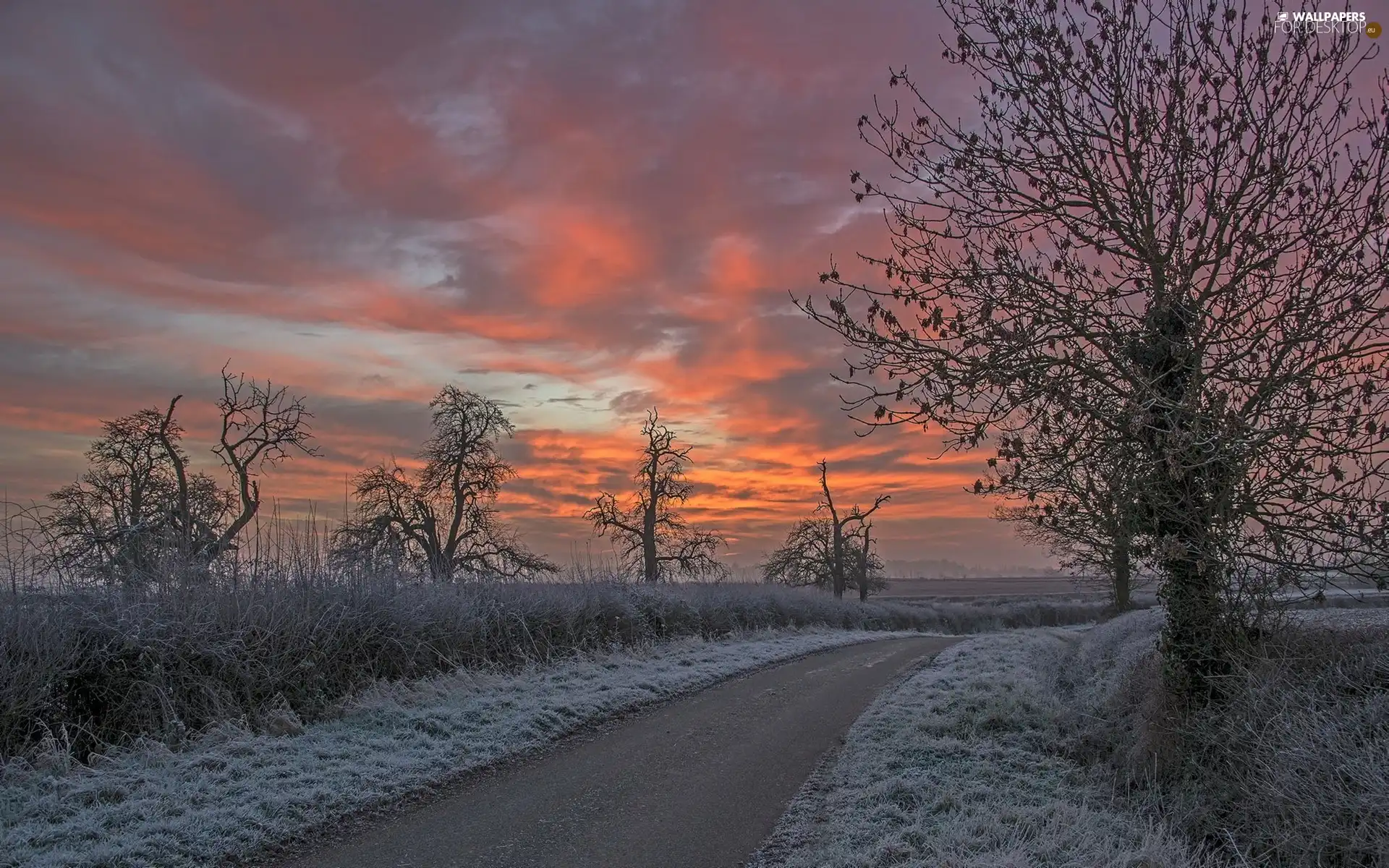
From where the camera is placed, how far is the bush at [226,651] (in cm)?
825

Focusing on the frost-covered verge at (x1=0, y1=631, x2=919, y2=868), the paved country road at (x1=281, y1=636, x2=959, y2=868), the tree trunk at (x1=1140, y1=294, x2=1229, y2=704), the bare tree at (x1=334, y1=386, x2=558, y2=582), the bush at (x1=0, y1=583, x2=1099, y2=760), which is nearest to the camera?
the frost-covered verge at (x1=0, y1=631, x2=919, y2=868)

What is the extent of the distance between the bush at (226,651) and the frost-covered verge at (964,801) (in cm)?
672

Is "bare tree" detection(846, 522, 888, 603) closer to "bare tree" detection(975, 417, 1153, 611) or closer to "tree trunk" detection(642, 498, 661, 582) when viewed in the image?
"tree trunk" detection(642, 498, 661, 582)

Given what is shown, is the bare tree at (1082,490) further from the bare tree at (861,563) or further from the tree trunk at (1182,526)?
the bare tree at (861,563)

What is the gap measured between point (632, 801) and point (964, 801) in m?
3.26

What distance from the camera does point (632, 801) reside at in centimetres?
751

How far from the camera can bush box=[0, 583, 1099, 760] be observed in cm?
825

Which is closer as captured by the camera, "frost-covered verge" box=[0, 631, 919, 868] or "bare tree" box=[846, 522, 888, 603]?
"frost-covered verge" box=[0, 631, 919, 868]

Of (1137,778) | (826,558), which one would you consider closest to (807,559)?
(826,558)

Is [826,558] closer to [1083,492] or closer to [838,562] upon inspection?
[838,562]

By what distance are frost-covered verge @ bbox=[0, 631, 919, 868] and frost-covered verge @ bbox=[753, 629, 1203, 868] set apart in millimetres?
3851

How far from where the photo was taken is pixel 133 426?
25000 mm

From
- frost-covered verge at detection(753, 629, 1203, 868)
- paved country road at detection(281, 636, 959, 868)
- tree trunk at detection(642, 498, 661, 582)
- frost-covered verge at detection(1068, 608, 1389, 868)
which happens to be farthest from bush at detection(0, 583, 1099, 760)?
tree trunk at detection(642, 498, 661, 582)

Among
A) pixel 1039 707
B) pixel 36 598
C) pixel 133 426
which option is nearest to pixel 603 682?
pixel 1039 707
